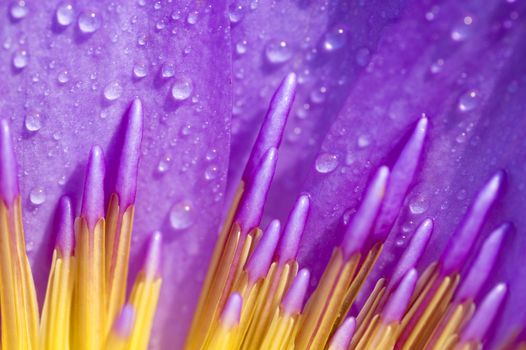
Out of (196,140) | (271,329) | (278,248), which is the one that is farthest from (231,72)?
(271,329)

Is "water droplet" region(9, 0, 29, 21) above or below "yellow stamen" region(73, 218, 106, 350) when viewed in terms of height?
above

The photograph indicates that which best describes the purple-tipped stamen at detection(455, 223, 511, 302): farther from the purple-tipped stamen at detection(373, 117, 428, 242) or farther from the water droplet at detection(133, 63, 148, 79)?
the water droplet at detection(133, 63, 148, 79)

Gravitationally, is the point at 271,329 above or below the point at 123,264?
below

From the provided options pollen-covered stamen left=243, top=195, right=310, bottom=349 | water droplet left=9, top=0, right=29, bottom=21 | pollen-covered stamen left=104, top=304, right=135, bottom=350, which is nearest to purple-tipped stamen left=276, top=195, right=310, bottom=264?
pollen-covered stamen left=243, top=195, right=310, bottom=349

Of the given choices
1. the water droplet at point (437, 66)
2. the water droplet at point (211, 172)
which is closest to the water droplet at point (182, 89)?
the water droplet at point (211, 172)

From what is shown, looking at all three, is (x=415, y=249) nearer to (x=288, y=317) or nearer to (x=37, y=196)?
(x=288, y=317)

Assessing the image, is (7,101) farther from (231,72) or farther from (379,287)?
(379,287)
